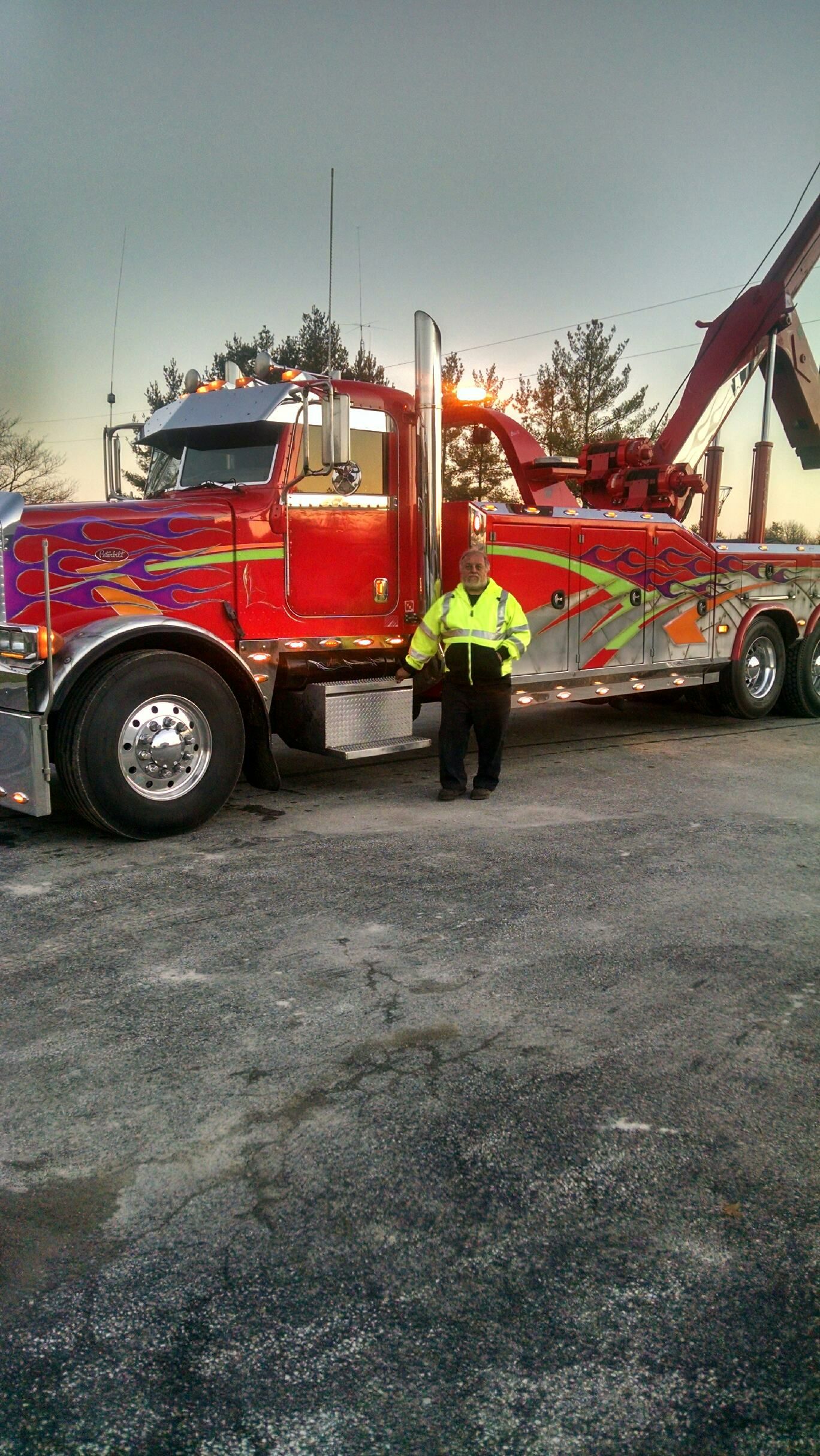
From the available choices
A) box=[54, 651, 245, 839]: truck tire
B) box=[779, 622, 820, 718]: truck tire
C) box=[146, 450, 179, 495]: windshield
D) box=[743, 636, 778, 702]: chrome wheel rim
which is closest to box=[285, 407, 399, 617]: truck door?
box=[146, 450, 179, 495]: windshield

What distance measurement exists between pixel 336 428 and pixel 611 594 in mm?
3510

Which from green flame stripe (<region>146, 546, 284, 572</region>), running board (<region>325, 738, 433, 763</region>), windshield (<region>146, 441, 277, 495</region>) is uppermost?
windshield (<region>146, 441, 277, 495</region>)

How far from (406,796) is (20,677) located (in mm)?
2688

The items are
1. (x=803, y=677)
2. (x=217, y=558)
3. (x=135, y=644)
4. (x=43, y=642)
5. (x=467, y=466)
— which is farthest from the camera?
(x=467, y=466)

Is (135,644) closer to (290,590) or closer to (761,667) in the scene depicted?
(290,590)

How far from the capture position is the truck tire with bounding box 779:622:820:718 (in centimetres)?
1139

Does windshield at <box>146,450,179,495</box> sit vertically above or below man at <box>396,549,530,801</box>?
above

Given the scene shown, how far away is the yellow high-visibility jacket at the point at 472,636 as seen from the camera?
731 cm

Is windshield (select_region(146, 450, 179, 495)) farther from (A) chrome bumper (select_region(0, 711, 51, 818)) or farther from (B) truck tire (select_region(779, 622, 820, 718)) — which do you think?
(B) truck tire (select_region(779, 622, 820, 718))

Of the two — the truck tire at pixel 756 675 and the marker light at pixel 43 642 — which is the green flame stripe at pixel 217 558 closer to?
the marker light at pixel 43 642

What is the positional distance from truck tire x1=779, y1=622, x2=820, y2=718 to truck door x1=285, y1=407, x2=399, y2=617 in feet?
18.2

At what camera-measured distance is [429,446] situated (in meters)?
7.60

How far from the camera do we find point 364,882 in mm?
5410

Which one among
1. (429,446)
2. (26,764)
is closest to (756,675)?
(429,446)
